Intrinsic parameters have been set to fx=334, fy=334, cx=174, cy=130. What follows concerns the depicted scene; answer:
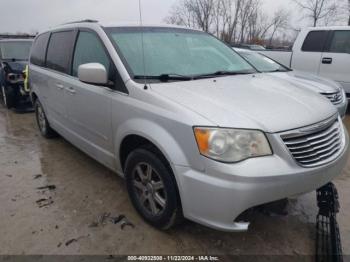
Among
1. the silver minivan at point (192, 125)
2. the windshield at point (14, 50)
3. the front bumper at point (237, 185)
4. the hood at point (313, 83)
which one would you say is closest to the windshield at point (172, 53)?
the silver minivan at point (192, 125)

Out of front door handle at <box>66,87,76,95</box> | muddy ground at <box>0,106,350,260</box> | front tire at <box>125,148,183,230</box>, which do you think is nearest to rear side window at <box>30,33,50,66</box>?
front door handle at <box>66,87,76,95</box>

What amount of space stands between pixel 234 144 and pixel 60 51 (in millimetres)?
3009

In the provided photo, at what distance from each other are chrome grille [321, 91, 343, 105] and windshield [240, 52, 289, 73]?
1.11m

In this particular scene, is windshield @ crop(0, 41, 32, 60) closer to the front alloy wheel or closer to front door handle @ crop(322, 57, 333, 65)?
the front alloy wheel

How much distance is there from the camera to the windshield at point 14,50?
28.8 feet

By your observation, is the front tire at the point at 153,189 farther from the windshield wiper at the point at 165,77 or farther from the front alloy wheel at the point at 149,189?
the windshield wiper at the point at 165,77

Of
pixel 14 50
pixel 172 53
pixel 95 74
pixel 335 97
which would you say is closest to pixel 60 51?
pixel 95 74

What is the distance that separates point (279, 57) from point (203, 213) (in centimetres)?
676

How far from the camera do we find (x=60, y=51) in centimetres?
429

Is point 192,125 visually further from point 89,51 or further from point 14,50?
point 14,50

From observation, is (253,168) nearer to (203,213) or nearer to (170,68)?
(203,213)

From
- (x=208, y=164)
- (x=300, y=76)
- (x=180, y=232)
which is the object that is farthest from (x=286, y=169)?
(x=300, y=76)

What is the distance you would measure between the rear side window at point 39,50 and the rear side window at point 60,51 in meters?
0.27

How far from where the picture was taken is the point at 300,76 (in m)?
5.89
